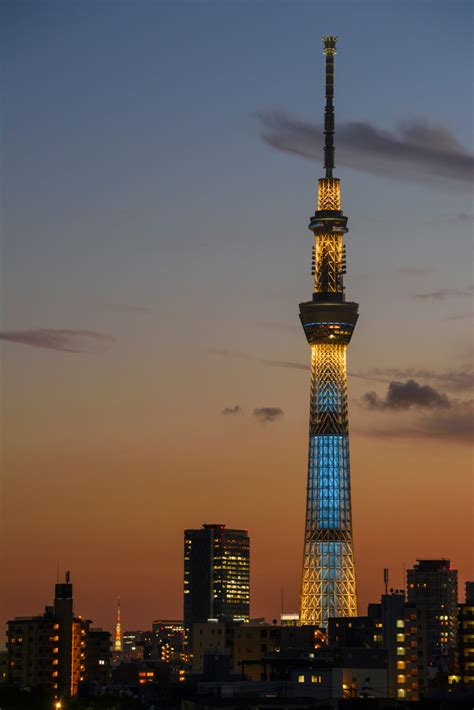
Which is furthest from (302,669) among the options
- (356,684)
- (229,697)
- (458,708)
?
(458,708)

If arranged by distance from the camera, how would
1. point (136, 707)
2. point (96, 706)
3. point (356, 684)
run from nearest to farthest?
1. point (96, 706)
2. point (136, 707)
3. point (356, 684)

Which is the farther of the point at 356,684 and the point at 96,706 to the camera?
the point at 356,684

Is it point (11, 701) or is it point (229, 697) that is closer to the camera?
point (11, 701)

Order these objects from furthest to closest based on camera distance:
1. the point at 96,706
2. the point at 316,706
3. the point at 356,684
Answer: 1. the point at 356,684
2. the point at 96,706
3. the point at 316,706

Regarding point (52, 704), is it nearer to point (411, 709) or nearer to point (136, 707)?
point (136, 707)

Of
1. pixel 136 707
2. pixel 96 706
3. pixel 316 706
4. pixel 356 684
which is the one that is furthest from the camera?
pixel 356 684

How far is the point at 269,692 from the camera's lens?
189 metres

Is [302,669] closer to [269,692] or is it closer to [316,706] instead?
[269,692]

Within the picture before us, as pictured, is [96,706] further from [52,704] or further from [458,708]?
[458,708]

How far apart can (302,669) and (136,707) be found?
64.0 ft

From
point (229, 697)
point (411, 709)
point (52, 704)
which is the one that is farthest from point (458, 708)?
point (52, 704)

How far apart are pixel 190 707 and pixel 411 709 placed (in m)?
23.9

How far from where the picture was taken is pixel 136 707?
18550cm

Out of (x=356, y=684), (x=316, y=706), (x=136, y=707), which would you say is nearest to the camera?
(x=316, y=706)
